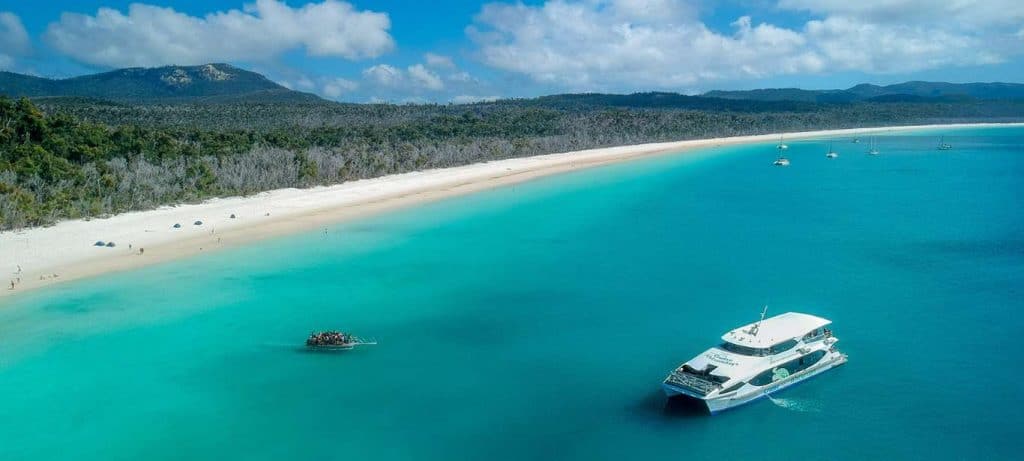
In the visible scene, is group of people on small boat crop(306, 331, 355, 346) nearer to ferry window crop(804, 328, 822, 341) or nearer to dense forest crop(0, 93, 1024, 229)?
ferry window crop(804, 328, 822, 341)

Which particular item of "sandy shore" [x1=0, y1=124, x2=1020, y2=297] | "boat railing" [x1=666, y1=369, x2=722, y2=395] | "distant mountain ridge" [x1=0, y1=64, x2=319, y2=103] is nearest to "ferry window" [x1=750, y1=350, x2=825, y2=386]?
"boat railing" [x1=666, y1=369, x2=722, y2=395]

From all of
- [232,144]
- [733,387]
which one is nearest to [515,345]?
[733,387]

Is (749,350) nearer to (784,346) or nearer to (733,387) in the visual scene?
(784,346)

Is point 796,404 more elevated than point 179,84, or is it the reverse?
point 179,84

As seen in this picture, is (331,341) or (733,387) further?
(331,341)

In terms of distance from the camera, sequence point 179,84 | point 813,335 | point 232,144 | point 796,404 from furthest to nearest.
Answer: point 179,84 < point 232,144 < point 813,335 < point 796,404

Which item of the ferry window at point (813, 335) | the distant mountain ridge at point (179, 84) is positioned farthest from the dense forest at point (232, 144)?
the distant mountain ridge at point (179, 84)

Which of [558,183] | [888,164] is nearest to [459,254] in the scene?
[558,183]
